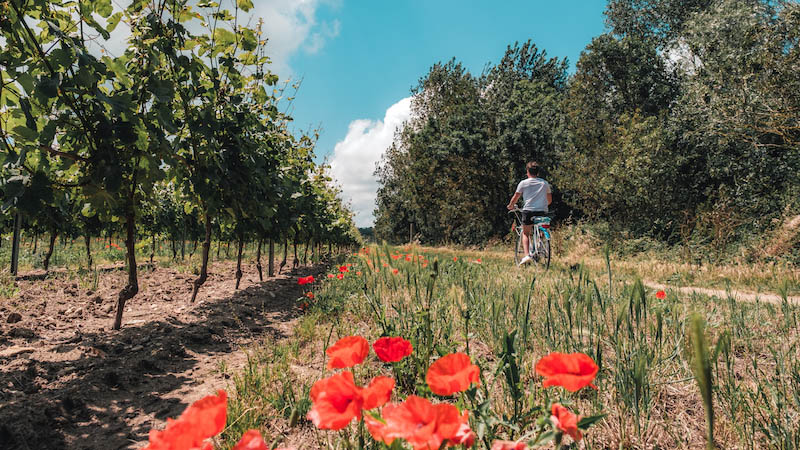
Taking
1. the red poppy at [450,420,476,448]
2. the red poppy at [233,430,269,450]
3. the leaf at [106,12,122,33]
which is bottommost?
the red poppy at [450,420,476,448]

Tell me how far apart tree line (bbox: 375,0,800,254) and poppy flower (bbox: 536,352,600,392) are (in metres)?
11.2

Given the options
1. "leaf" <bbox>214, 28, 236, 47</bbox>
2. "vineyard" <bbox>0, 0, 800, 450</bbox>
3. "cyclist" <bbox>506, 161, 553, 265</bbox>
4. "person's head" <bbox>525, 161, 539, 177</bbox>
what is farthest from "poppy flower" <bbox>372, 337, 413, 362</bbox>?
"person's head" <bbox>525, 161, 539, 177</bbox>

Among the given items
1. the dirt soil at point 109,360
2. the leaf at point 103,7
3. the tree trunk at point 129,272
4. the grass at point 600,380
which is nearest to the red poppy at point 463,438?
the grass at point 600,380

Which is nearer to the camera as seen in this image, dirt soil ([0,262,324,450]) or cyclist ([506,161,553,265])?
dirt soil ([0,262,324,450])

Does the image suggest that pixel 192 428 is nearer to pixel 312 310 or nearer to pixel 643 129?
pixel 312 310

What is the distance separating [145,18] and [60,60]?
3.77 ft

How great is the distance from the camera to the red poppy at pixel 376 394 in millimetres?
761

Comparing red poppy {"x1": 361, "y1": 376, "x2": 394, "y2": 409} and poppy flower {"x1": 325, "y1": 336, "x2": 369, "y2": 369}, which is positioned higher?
poppy flower {"x1": 325, "y1": 336, "x2": 369, "y2": 369}

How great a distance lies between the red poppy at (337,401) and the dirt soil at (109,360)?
148cm

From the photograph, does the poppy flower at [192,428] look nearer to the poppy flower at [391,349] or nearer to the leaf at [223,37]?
the poppy flower at [391,349]

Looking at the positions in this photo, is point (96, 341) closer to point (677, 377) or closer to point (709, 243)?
point (677, 377)

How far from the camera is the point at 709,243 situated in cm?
1028

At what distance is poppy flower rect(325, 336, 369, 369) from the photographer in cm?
94

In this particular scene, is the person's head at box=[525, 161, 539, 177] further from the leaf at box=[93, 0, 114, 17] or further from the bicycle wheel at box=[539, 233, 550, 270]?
the leaf at box=[93, 0, 114, 17]
